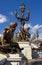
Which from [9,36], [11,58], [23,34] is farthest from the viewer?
[23,34]

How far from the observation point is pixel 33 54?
19.3 meters

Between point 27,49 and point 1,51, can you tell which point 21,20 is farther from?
point 1,51

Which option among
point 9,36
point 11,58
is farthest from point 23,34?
point 11,58

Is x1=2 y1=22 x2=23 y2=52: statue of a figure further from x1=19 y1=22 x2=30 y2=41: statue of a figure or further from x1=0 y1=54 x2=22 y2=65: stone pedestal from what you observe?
x1=19 y1=22 x2=30 y2=41: statue of a figure

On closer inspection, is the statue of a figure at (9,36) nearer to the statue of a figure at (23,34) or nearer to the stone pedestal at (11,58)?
the stone pedestal at (11,58)

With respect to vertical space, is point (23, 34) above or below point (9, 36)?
above

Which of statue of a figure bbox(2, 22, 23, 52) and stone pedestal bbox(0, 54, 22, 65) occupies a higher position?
statue of a figure bbox(2, 22, 23, 52)

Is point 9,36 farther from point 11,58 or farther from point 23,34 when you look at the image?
point 23,34

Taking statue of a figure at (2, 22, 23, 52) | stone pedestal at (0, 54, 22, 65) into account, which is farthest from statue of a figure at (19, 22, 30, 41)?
stone pedestal at (0, 54, 22, 65)

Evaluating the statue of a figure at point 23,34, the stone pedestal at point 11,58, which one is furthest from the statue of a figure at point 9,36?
the statue of a figure at point 23,34

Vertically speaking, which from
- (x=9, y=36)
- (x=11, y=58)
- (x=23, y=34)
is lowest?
(x=11, y=58)

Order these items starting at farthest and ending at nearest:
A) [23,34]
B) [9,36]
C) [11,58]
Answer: [23,34]
[9,36]
[11,58]

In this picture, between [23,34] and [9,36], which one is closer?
[9,36]

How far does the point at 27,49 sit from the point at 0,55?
11.8m
